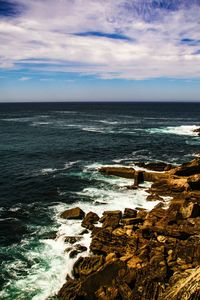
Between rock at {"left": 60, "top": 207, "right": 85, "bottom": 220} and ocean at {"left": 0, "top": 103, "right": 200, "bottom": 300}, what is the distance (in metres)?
0.76

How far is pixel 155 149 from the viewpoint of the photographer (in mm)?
80812

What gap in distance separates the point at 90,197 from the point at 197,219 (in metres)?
17.2

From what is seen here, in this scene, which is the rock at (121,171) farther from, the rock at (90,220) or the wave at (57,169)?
the rock at (90,220)

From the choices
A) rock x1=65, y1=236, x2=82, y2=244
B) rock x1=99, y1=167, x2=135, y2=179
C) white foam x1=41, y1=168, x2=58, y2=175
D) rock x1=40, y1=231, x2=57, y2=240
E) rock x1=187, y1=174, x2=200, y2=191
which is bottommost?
rock x1=40, y1=231, x2=57, y2=240

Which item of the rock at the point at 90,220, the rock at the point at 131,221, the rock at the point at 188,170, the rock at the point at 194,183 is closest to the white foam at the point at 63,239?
the rock at the point at 90,220

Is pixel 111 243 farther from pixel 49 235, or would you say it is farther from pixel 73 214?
pixel 73 214

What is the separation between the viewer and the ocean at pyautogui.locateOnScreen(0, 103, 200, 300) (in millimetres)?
30106

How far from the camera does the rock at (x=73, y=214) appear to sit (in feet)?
130

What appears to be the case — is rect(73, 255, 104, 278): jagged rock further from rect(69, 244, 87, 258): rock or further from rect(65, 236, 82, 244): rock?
rect(65, 236, 82, 244): rock

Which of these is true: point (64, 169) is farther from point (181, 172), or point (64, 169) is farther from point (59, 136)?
point (59, 136)

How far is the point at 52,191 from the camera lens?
50.4m

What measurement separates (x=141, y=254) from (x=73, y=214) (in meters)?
13.1

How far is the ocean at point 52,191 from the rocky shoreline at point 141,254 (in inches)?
76.2

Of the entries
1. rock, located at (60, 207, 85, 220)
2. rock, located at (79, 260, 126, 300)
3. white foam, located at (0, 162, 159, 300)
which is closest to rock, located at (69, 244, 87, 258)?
white foam, located at (0, 162, 159, 300)
